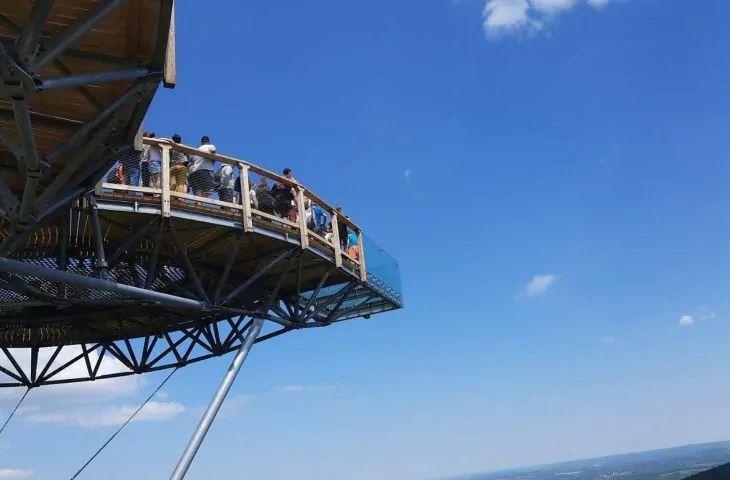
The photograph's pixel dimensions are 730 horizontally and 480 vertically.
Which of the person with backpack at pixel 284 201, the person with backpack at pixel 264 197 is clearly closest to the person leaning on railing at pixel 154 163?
the person with backpack at pixel 264 197

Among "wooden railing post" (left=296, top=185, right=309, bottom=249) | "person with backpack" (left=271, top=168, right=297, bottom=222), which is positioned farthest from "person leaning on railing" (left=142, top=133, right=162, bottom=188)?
"wooden railing post" (left=296, top=185, right=309, bottom=249)

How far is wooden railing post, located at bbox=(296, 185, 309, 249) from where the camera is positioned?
42.3ft

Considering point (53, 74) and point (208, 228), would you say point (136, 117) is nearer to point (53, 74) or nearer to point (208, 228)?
point (53, 74)

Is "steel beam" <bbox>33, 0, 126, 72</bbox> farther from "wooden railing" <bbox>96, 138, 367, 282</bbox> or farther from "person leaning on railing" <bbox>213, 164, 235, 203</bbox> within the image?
"person leaning on railing" <bbox>213, 164, 235, 203</bbox>

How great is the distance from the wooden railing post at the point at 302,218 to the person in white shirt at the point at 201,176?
2021mm

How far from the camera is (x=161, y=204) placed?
10555mm

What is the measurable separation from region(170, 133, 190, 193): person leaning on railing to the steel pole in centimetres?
→ 420

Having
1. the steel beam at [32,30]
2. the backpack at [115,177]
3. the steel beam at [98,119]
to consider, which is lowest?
the steel beam at [32,30]

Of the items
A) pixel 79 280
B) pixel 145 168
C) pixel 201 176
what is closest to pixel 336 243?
pixel 201 176

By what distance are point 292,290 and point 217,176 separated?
488cm

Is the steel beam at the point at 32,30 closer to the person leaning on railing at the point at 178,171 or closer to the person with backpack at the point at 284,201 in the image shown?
the person leaning on railing at the point at 178,171

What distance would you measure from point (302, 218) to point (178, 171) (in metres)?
2.76

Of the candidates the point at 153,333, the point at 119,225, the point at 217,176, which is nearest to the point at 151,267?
the point at 119,225

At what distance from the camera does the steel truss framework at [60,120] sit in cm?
471
